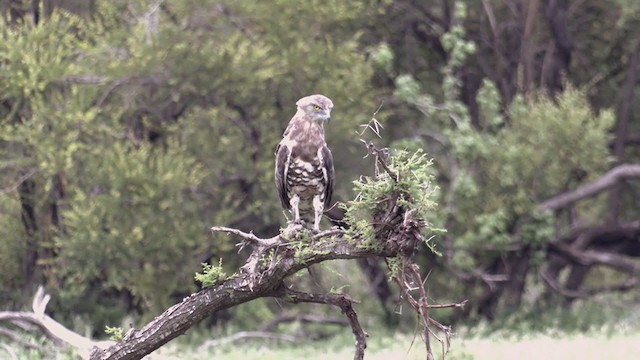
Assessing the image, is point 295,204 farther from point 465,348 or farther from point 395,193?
point 465,348

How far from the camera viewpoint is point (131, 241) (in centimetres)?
1233

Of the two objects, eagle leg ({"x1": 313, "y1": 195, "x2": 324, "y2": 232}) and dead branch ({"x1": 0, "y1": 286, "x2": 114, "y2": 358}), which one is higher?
eagle leg ({"x1": 313, "y1": 195, "x2": 324, "y2": 232})

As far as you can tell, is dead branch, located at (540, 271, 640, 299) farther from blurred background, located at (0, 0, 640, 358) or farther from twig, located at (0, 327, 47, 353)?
twig, located at (0, 327, 47, 353)

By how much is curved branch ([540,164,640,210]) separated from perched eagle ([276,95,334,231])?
681 centimetres

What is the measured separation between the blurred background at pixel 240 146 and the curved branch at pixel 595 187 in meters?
0.03

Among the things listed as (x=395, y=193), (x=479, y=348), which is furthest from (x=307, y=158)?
(x=479, y=348)

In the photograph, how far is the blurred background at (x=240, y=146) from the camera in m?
12.4

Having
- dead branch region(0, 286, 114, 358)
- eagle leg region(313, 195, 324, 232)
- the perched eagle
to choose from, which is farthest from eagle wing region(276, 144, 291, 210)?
dead branch region(0, 286, 114, 358)

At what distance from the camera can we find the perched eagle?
7.64 meters

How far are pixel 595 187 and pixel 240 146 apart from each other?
4592mm

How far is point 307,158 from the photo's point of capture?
7672mm

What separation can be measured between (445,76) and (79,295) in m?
6.13

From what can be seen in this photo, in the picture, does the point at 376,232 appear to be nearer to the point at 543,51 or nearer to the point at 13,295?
the point at 13,295

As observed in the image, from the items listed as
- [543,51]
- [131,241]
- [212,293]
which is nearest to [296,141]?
[212,293]
